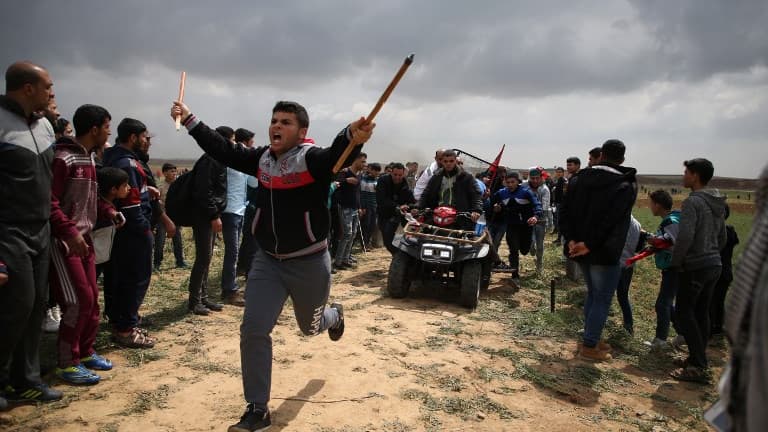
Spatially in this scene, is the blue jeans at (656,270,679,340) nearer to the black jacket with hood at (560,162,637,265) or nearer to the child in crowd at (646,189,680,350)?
the child in crowd at (646,189,680,350)

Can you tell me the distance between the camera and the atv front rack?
21.4ft

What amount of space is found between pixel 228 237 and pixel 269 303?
313cm

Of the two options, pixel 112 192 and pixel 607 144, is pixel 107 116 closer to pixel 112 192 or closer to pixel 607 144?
pixel 112 192

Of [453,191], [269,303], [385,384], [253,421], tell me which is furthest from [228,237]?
[453,191]

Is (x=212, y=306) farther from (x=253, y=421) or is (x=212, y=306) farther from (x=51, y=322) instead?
(x=253, y=421)

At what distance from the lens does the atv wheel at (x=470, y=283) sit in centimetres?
631

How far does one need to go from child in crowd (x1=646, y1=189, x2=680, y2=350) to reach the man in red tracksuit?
5.25m

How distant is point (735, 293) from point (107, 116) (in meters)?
4.46

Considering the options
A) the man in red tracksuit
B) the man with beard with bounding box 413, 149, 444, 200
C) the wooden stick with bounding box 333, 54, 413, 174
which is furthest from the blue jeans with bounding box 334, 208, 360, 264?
the wooden stick with bounding box 333, 54, 413, 174

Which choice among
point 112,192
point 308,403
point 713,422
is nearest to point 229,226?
point 112,192

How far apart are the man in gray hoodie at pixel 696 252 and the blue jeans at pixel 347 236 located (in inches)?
216

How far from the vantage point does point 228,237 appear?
6000 mm

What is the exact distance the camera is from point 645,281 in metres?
9.46

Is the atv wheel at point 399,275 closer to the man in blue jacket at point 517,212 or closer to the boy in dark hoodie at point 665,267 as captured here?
the man in blue jacket at point 517,212
